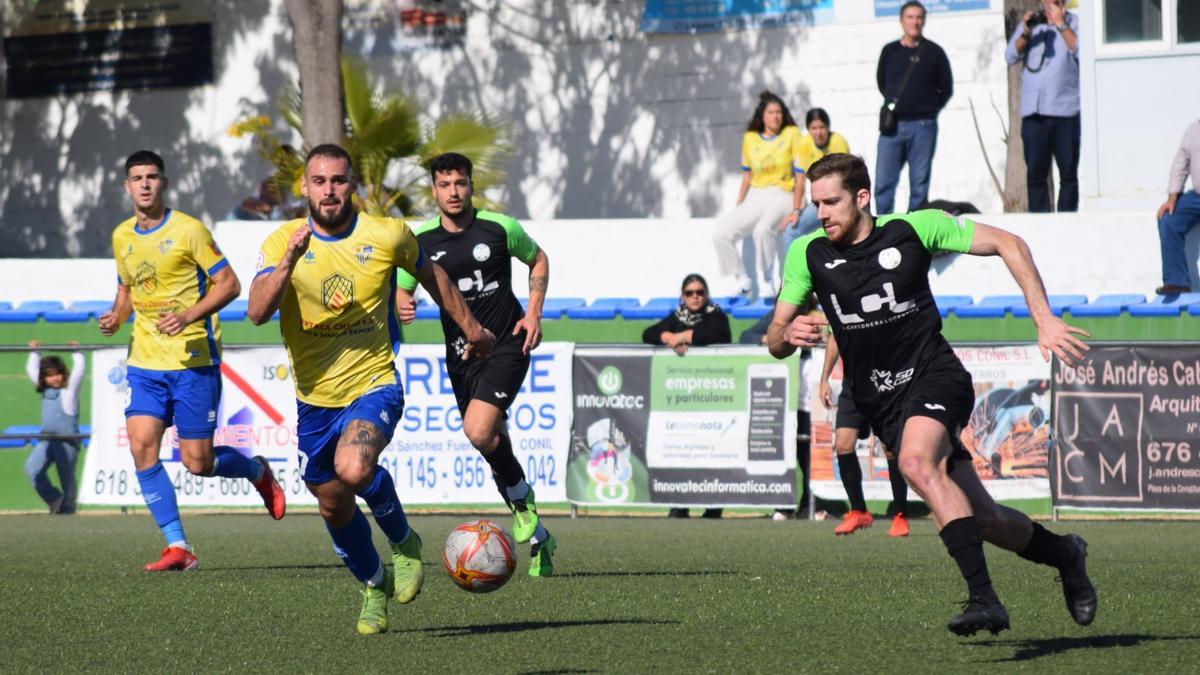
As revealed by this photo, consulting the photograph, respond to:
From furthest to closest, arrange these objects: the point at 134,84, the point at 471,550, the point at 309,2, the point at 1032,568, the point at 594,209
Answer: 1. the point at 134,84
2. the point at 594,209
3. the point at 309,2
4. the point at 1032,568
5. the point at 471,550

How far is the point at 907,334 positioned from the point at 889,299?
16cm

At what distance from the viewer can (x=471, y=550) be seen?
8148 mm

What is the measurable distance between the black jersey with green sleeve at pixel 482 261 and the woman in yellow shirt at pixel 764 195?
8.52 m

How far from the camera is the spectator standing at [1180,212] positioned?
17.5 metres

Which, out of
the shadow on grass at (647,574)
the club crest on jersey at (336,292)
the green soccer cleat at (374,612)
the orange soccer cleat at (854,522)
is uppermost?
the club crest on jersey at (336,292)

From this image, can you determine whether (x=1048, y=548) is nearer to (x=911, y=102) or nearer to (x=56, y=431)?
(x=56, y=431)

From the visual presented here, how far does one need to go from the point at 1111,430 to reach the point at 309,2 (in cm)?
1129

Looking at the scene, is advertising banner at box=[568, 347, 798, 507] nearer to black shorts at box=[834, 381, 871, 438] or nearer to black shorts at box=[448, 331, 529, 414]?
black shorts at box=[834, 381, 871, 438]

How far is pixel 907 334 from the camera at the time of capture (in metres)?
7.41

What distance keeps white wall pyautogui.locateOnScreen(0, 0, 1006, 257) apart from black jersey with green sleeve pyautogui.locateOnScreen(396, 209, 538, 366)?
12475 millimetres

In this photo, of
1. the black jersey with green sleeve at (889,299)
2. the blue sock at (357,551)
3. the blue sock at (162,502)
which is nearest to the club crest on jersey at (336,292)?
the blue sock at (357,551)

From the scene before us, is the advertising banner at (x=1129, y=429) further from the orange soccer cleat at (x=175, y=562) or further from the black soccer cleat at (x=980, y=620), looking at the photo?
the black soccer cleat at (x=980, y=620)

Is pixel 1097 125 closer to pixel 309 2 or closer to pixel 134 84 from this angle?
pixel 309 2

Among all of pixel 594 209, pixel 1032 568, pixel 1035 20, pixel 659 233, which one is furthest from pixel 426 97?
pixel 1032 568
